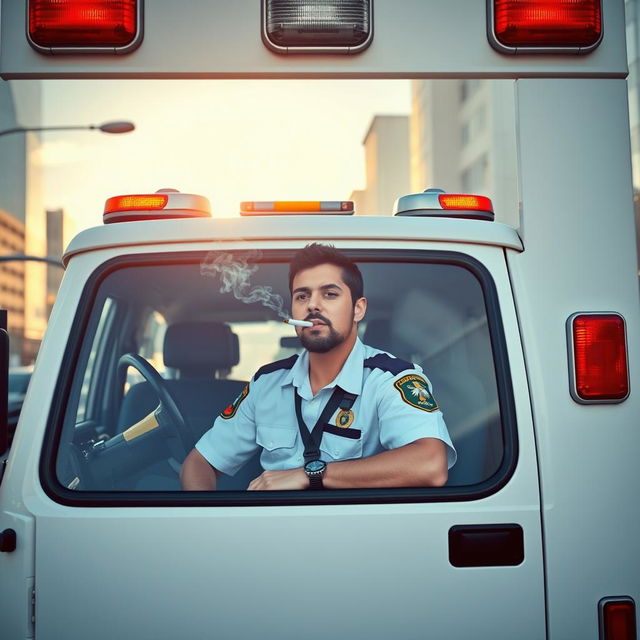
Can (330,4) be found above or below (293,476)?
above

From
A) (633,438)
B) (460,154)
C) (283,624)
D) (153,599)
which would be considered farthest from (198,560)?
(460,154)

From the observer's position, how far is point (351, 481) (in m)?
1.86

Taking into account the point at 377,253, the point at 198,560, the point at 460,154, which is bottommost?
the point at 198,560

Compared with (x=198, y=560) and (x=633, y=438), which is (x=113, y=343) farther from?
(x=633, y=438)

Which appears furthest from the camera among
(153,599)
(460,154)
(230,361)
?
(460,154)

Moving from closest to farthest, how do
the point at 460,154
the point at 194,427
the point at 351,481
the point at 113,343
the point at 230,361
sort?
the point at 351,481, the point at 194,427, the point at 230,361, the point at 113,343, the point at 460,154

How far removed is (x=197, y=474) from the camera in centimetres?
221

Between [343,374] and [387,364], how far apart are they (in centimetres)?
13

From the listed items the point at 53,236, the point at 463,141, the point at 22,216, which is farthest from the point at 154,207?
the point at 53,236

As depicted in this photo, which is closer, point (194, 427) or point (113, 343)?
point (194, 427)

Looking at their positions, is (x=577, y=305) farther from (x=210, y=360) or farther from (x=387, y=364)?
(x=210, y=360)

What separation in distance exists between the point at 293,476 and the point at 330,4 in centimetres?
115

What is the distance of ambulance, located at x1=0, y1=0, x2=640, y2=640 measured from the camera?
170 cm

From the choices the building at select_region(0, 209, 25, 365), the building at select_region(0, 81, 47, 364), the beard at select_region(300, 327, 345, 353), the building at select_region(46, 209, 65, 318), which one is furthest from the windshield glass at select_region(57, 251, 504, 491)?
the building at select_region(46, 209, 65, 318)
